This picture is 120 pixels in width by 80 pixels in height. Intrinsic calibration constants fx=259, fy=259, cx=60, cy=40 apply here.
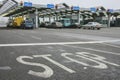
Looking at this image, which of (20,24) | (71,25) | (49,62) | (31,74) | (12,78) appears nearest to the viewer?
(12,78)

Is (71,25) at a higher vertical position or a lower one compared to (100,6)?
lower

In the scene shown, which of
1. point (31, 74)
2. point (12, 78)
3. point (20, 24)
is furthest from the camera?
point (20, 24)

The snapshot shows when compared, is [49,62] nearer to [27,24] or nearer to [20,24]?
[27,24]

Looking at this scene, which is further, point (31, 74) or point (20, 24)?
point (20, 24)

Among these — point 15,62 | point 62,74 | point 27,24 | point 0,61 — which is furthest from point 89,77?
point 27,24

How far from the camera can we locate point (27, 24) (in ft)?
177

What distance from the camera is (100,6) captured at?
229ft

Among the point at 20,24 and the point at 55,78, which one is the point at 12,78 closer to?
the point at 55,78

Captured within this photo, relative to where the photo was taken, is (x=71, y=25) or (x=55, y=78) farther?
(x=71, y=25)

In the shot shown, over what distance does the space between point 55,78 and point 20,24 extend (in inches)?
2094

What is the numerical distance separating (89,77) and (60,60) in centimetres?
289

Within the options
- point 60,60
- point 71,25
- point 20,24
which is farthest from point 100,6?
point 60,60

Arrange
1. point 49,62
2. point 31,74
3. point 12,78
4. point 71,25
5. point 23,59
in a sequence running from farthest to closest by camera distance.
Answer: point 71,25
point 23,59
point 49,62
point 31,74
point 12,78

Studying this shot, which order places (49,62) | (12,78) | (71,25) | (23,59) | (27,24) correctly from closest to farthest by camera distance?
(12,78)
(49,62)
(23,59)
(27,24)
(71,25)
